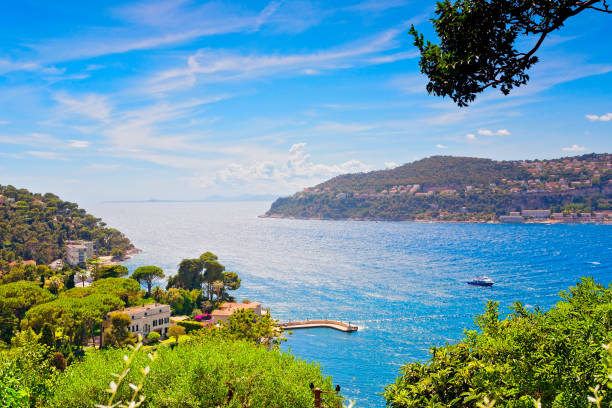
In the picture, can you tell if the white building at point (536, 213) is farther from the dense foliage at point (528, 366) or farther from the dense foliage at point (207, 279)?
the dense foliage at point (528, 366)

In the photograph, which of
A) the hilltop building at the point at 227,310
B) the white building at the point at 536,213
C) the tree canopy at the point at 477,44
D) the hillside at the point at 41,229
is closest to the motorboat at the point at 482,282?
the hilltop building at the point at 227,310

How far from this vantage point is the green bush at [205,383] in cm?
1445

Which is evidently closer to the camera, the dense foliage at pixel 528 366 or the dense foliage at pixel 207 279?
the dense foliage at pixel 528 366

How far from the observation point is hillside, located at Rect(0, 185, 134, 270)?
293 ft

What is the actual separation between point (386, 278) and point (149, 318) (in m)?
50.4

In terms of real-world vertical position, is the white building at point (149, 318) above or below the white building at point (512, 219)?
below

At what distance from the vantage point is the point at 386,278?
271ft

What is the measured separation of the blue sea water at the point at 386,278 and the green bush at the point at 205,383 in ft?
38.6

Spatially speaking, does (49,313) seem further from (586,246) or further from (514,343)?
(586,246)

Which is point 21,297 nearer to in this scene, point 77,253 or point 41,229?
point 77,253

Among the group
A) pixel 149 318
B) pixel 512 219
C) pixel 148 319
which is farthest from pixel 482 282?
pixel 512 219

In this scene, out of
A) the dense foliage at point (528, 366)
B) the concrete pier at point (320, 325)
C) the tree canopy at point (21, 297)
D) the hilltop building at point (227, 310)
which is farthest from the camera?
the concrete pier at point (320, 325)

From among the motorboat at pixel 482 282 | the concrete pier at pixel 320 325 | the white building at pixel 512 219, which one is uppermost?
the white building at pixel 512 219

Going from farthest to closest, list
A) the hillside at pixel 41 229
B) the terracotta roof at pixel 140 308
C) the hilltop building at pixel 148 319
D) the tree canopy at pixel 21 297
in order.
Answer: the hillside at pixel 41 229 < the terracotta roof at pixel 140 308 < the hilltop building at pixel 148 319 < the tree canopy at pixel 21 297
